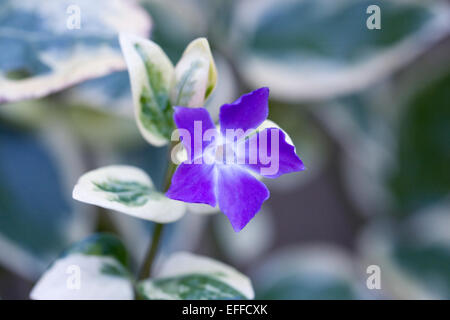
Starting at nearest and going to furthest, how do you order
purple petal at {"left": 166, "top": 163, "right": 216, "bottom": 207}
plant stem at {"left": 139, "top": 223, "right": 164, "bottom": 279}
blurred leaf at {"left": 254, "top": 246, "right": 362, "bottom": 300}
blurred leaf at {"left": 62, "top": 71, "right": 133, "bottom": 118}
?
1. purple petal at {"left": 166, "top": 163, "right": 216, "bottom": 207}
2. plant stem at {"left": 139, "top": 223, "right": 164, "bottom": 279}
3. blurred leaf at {"left": 62, "top": 71, "right": 133, "bottom": 118}
4. blurred leaf at {"left": 254, "top": 246, "right": 362, "bottom": 300}

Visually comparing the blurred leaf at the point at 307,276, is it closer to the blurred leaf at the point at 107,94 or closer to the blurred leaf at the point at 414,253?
the blurred leaf at the point at 414,253

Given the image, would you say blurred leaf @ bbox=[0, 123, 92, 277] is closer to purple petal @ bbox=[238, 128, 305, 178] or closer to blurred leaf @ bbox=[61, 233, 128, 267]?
blurred leaf @ bbox=[61, 233, 128, 267]

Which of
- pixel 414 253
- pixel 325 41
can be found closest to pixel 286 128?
pixel 325 41

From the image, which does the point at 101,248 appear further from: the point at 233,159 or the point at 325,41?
the point at 325,41

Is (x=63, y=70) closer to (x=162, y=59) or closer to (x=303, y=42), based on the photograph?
(x=162, y=59)

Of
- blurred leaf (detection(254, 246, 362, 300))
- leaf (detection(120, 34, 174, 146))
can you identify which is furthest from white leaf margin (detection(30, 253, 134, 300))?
blurred leaf (detection(254, 246, 362, 300))

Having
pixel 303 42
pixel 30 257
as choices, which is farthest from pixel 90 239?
pixel 303 42

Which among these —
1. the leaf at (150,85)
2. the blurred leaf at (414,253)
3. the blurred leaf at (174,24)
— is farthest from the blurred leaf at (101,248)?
the blurred leaf at (414,253)
